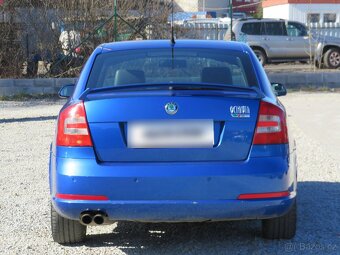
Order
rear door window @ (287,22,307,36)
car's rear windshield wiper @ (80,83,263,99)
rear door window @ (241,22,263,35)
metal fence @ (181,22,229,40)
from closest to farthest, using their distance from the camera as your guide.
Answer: car's rear windshield wiper @ (80,83,263,99), metal fence @ (181,22,229,40), rear door window @ (241,22,263,35), rear door window @ (287,22,307,36)

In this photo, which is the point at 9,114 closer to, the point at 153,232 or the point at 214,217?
the point at 153,232

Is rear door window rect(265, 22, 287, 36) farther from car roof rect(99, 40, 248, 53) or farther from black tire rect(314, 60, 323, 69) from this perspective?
car roof rect(99, 40, 248, 53)

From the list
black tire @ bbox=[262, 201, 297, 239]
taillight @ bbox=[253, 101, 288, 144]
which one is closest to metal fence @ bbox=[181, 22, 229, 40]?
black tire @ bbox=[262, 201, 297, 239]

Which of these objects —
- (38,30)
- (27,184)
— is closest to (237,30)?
(38,30)

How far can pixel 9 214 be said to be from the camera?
20.5 ft

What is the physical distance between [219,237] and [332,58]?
57.9 feet

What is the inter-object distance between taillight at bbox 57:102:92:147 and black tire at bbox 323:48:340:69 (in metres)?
18.2

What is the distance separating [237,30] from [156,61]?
16.9m

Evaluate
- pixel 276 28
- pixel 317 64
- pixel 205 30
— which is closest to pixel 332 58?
pixel 317 64

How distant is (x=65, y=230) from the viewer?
5.21 metres

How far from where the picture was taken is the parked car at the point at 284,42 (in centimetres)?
2212

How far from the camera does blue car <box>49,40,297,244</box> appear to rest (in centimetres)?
457

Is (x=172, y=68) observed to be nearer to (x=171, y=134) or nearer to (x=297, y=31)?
(x=171, y=134)

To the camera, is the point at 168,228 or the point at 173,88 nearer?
the point at 173,88
